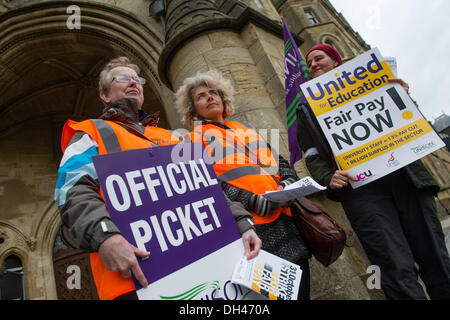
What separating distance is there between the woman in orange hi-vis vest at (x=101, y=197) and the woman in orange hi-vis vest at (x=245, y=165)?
0.45ft

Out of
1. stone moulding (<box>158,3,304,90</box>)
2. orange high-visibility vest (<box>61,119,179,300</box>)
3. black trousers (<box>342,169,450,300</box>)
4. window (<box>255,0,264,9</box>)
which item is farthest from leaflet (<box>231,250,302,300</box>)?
window (<box>255,0,264,9</box>)

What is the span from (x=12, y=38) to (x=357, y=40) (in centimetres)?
1812

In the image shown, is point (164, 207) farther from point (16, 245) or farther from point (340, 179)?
point (16, 245)

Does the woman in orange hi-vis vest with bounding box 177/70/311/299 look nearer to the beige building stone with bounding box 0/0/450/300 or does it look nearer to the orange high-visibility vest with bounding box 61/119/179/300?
the orange high-visibility vest with bounding box 61/119/179/300

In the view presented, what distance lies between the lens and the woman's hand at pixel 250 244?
0.98m

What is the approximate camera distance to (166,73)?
156 inches

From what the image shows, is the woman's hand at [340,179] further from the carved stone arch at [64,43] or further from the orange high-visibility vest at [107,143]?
the carved stone arch at [64,43]

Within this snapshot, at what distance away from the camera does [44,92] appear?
6730mm

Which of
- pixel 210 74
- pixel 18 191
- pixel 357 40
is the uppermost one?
pixel 357 40

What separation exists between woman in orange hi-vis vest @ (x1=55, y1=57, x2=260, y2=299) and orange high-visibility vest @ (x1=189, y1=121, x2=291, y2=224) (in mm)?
165

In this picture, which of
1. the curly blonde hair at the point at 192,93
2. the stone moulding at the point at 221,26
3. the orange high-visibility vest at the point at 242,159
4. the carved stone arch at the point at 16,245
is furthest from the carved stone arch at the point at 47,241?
the orange high-visibility vest at the point at 242,159

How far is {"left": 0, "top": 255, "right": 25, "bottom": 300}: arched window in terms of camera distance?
5.77m
